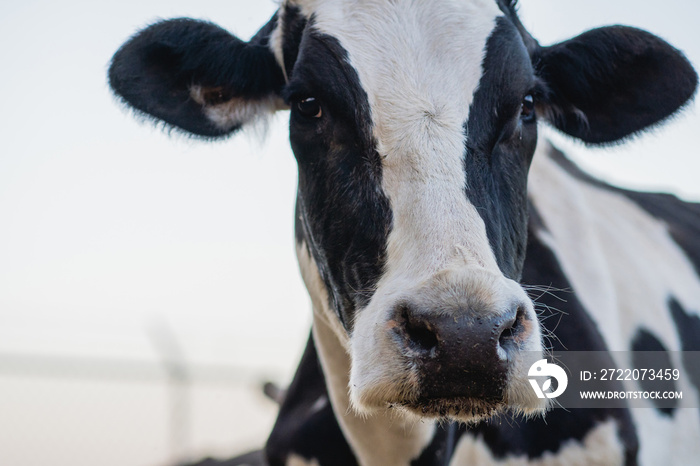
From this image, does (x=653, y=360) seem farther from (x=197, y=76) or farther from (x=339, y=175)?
(x=197, y=76)

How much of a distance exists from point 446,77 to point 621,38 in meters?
1.15

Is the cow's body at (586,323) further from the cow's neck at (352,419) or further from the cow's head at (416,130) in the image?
the cow's head at (416,130)

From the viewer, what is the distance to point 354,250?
2457 mm

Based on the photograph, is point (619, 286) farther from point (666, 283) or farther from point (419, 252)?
point (419, 252)

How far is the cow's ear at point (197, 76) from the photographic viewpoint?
3.06 meters

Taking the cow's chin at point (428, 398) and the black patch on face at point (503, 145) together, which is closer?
the cow's chin at point (428, 398)

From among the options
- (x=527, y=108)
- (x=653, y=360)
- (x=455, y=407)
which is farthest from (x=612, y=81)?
(x=455, y=407)

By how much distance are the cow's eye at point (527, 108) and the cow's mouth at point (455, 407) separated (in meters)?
1.20

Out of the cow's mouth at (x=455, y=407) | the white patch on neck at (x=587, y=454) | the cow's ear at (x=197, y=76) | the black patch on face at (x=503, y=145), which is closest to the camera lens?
the cow's mouth at (x=455, y=407)

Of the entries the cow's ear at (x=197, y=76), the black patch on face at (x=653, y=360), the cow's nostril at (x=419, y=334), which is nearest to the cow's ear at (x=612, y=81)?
the black patch on face at (x=653, y=360)

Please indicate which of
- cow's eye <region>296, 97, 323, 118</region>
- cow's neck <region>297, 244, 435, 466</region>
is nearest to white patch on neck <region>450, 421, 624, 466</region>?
cow's neck <region>297, 244, 435, 466</region>

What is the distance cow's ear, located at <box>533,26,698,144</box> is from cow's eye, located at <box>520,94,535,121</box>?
0.43 meters

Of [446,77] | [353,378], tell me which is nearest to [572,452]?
[353,378]

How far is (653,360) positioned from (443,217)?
187 cm
